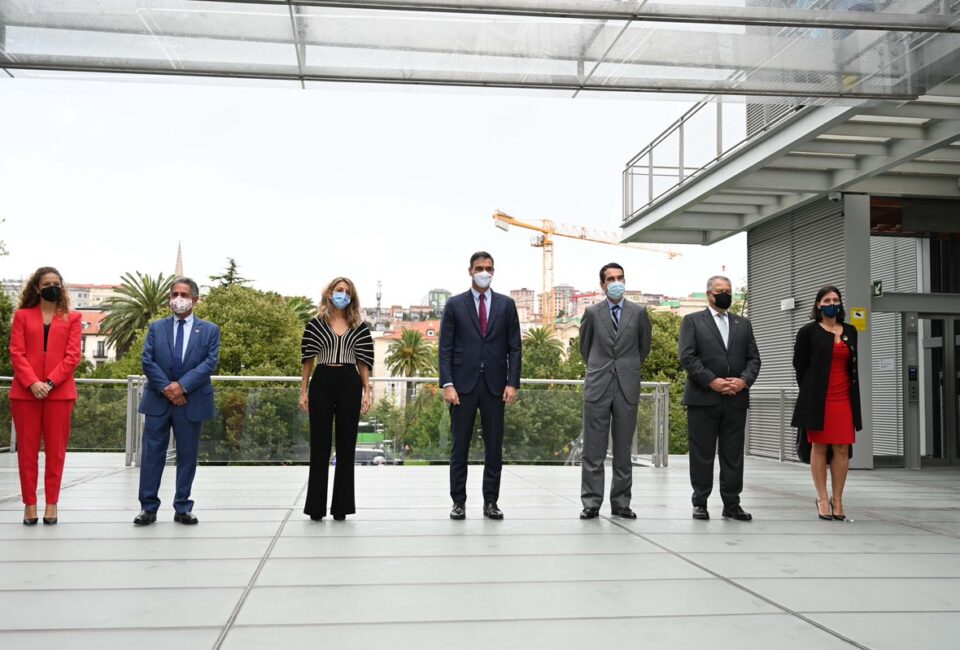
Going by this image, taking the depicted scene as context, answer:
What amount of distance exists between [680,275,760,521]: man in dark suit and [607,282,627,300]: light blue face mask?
1.72ft

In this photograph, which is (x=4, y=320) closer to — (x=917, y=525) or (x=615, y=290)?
(x=615, y=290)

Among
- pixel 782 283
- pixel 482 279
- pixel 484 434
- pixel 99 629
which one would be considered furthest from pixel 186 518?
pixel 782 283

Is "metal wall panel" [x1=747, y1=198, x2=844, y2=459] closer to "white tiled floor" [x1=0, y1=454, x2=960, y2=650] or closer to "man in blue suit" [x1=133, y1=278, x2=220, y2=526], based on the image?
"white tiled floor" [x1=0, y1=454, x2=960, y2=650]

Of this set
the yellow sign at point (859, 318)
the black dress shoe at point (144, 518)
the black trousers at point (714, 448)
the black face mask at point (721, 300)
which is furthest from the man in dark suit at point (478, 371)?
the yellow sign at point (859, 318)

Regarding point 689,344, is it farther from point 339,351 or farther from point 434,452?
point 434,452

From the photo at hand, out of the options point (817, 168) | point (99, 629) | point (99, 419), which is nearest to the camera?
point (99, 629)

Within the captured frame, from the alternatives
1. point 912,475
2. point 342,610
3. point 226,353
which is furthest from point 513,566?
point 226,353

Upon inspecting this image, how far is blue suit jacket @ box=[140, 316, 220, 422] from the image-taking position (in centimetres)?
668

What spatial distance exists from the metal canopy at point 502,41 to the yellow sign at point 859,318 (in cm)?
516

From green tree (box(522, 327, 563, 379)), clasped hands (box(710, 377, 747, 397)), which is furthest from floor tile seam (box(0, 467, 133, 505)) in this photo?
green tree (box(522, 327, 563, 379))

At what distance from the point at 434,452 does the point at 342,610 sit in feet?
28.4

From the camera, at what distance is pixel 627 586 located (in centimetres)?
448

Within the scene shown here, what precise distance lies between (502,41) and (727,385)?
3113 millimetres

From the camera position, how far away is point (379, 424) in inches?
483
